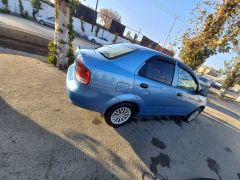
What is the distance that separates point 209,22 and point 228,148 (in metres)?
6.56

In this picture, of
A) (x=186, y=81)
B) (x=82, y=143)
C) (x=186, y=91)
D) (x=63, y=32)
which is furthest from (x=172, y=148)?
(x=63, y=32)

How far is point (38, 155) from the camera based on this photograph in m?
2.70

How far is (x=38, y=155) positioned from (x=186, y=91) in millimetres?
3670

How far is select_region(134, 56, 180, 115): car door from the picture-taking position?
3561 mm

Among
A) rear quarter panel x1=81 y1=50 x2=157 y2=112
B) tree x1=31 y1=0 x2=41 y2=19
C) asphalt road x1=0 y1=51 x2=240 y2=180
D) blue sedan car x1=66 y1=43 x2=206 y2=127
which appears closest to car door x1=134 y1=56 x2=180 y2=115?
blue sedan car x1=66 y1=43 x2=206 y2=127

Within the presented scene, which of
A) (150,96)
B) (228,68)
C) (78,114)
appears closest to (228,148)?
(150,96)

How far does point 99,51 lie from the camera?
3826mm

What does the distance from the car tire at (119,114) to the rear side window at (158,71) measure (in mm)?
762

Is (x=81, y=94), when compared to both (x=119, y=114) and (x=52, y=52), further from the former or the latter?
(x=52, y=52)

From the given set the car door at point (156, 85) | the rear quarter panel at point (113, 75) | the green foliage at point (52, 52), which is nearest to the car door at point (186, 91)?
the car door at point (156, 85)

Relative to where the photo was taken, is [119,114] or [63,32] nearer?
[119,114]

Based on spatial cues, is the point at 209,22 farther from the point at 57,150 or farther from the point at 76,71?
the point at 57,150

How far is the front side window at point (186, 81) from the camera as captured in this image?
433cm

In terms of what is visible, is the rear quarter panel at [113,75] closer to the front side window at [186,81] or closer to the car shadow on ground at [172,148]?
the car shadow on ground at [172,148]
